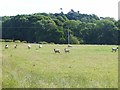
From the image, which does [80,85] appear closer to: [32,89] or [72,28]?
[32,89]

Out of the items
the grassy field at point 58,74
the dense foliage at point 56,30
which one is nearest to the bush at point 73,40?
the dense foliage at point 56,30

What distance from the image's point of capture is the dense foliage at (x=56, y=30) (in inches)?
4016

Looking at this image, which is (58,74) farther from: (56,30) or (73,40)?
(56,30)

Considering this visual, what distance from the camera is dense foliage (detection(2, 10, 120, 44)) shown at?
10200cm

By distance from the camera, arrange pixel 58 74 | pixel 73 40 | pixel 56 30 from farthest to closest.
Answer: pixel 56 30 → pixel 73 40 → pixel 58 74

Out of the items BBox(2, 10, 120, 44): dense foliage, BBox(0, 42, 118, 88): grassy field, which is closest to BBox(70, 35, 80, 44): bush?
BBox(2, 10, 120, 44): dense foliage

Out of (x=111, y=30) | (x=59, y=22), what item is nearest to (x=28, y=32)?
(x=59, y=22)

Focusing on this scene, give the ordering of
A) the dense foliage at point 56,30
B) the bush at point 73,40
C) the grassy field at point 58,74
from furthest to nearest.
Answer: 1. the dense foliage at point 56,30
2. the bush at point 73,40
3. the grassy field at point 58,74

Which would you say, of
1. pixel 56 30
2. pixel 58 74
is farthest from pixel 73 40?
pixel 58 74

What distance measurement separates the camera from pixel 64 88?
43.0ft

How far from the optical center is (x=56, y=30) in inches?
4094

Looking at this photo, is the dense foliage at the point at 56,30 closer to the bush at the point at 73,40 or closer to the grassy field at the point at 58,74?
the bush at the point at 73,40

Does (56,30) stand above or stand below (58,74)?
above

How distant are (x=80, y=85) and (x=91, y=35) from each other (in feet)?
298
